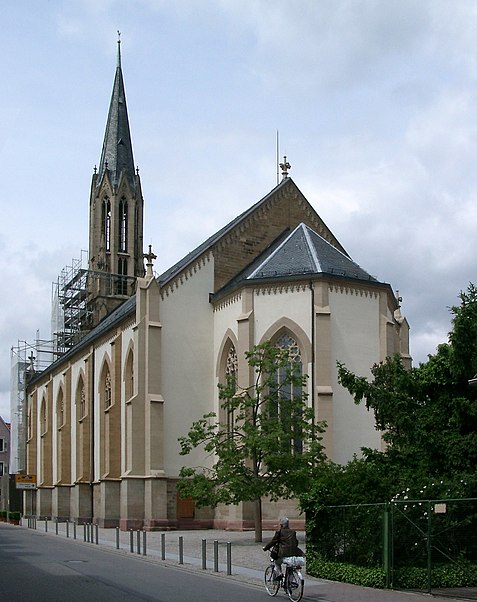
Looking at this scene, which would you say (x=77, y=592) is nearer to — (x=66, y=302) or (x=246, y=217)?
(x=246, y=217)

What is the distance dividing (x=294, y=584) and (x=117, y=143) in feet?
181

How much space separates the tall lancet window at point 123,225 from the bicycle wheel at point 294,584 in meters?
52.5

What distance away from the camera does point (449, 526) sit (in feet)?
57.5

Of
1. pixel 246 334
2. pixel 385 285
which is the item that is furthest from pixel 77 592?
pixel 385 285

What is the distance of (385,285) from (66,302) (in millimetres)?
38414

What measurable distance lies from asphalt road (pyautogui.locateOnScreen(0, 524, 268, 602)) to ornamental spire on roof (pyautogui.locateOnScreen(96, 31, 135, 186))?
42.6 meters

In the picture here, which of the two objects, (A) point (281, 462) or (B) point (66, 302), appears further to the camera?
(B) point (66, 302)

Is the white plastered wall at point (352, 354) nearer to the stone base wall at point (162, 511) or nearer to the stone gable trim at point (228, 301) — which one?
the stone base wall at point (162, 511)

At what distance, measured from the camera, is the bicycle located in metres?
15.7

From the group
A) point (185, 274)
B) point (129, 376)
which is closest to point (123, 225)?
point (129, 376)

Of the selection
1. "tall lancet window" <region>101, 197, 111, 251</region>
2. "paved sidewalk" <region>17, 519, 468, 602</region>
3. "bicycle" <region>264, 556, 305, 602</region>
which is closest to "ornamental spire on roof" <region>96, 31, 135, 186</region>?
"tall lancet window" <region>101, 197, 111, 251</region>

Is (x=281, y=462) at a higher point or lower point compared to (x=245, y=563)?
higher

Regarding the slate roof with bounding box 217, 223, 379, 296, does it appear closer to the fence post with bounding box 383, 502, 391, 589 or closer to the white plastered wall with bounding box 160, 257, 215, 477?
the white plastered wall with bounding box 160, 257, 215, 477

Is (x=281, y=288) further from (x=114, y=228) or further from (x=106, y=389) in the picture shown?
(x=114, y=228)
